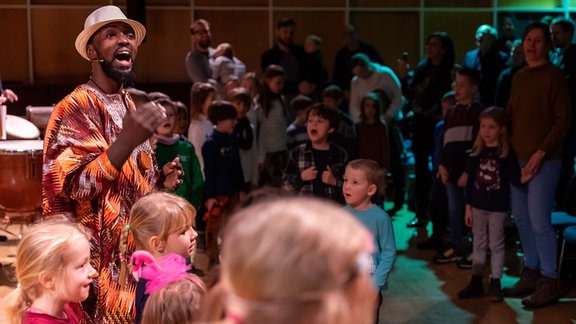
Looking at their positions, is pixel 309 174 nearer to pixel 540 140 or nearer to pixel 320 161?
pixel 320 161

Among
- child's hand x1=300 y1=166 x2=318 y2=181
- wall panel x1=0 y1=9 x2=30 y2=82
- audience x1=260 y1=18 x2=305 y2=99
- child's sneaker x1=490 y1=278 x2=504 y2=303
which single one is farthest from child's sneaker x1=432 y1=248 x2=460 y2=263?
wall panel x1=0 y1=9 x2=30 y2=82

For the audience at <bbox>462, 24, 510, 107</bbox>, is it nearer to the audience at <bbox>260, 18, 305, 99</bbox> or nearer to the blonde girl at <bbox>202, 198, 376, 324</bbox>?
the audience at <bbox>260, 18, 305, 99</bbox>

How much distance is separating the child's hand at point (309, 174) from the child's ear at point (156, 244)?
8.28 feet

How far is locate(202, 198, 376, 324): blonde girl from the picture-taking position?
47.6 inches

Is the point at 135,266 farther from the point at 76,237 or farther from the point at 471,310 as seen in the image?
the point at 471,310

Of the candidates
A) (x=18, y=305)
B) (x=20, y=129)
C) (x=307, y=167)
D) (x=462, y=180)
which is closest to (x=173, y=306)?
(x=18, y=305)

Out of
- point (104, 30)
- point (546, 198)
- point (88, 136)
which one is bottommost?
point (546, 198)

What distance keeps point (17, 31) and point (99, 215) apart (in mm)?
9596

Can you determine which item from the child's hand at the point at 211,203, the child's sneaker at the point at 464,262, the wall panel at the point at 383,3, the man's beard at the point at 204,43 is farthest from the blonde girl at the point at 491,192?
the wall panel at the point at 383,3

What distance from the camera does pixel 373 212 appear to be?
15.1 ft

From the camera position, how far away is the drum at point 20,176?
6.93m

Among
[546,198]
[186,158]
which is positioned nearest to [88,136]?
[186,158]

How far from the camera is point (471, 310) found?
19.6 ft

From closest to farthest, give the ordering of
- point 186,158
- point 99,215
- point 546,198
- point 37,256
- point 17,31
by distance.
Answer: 1. point 37,256
2. point 99,215
3. point 546,198
4. point 186,158
5. point 17,31
